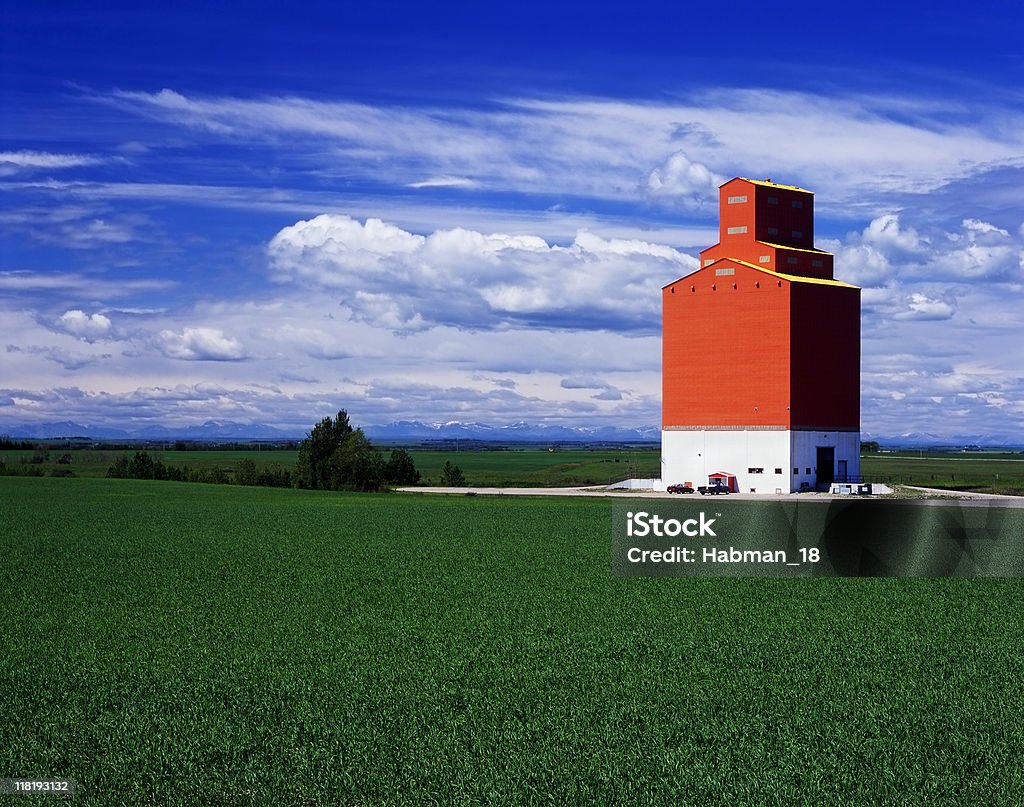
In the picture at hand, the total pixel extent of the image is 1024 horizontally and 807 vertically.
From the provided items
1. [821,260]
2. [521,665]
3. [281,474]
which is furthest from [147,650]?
[281,474]

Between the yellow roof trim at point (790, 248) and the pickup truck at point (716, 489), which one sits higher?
the yellow roof trim at point (790, 248)

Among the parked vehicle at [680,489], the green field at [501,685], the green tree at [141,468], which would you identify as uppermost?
the green tree at [141,468]

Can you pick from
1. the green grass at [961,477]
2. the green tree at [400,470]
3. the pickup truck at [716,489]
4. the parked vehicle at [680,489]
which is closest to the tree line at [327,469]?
the green tree at [400,470]

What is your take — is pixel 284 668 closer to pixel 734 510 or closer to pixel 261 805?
pixel 261 805

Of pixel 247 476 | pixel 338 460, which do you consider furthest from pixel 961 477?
pixel 247 476

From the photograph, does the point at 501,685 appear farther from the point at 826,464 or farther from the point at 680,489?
the point at 826,464

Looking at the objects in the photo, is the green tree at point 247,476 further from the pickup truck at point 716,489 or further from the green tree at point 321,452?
the pickup truck at point 716,489

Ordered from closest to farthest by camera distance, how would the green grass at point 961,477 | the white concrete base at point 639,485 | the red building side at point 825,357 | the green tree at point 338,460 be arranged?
the red building side at point 825,357 → the white concrete base at point 639,485 → the green grass at point 961,477 → the green tree at point 338,460

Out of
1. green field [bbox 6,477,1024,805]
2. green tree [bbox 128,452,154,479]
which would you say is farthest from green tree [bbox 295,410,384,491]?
green field [bbox 6,477,1024,805]

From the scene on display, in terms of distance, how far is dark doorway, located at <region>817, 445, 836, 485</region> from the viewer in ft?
218

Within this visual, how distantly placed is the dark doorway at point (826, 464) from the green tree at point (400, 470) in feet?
115

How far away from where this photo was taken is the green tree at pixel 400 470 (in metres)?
89.2

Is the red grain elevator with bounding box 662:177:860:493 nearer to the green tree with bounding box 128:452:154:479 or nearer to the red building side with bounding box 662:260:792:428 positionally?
the red building side with bounding box 662:260:792:428

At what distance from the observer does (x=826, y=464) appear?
6694cm
